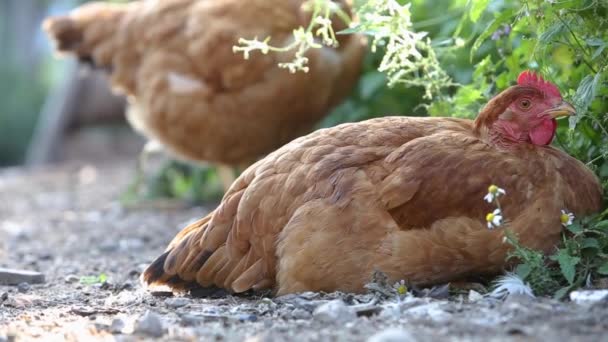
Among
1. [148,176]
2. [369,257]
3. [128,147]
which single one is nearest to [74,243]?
[148,176]

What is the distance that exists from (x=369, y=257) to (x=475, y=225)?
1.22ft

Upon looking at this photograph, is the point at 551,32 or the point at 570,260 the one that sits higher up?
the point at 551,32

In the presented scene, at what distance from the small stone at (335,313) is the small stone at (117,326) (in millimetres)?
589

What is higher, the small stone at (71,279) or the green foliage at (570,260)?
the green foliage at (570,260)

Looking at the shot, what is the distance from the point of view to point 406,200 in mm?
3143

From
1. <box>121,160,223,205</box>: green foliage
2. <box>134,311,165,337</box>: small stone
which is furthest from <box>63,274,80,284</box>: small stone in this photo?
<box>121,160,223,205</box>: green foliage

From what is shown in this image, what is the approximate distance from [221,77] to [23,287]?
2519 millimetres

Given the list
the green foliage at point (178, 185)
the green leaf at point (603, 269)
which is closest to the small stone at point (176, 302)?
the green leaf at point (603, 269)

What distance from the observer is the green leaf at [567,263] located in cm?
296

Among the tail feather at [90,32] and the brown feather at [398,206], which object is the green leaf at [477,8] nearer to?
the brown feather at [398,206]

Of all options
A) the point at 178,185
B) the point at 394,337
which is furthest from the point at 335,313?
the point at 178,185

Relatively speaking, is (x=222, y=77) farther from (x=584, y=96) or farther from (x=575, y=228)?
(x=575, y=228)

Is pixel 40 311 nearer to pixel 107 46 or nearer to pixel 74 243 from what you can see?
pixel 74 243

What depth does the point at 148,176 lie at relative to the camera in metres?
8.34
